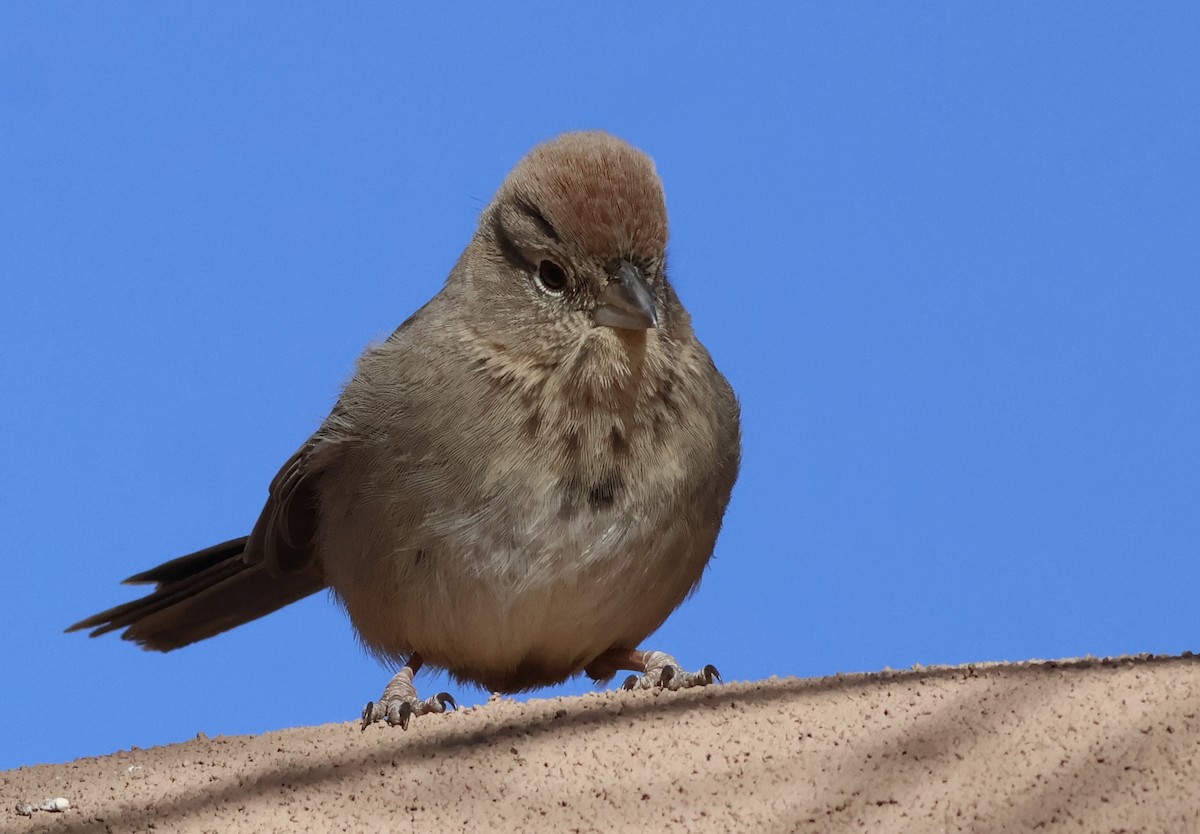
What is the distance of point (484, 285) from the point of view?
225 inches

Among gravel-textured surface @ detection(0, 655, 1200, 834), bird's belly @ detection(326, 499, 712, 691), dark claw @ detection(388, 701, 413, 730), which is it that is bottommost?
gravel-textured surface @ detection(0, 655, 1200, 834)

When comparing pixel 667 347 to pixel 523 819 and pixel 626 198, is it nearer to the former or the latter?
pixel 626 198

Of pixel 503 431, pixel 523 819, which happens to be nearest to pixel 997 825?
pixel 523 819

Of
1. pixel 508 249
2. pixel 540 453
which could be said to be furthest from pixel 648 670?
pixel 508 249

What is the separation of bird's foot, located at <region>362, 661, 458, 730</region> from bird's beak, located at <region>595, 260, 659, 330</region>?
4.58 ft

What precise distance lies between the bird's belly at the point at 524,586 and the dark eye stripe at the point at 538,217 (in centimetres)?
100

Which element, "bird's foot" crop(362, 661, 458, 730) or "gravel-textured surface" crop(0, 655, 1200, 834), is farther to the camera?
"bird's foot" crop(362, 661, 458, 730)

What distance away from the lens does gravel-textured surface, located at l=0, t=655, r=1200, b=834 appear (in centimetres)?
381

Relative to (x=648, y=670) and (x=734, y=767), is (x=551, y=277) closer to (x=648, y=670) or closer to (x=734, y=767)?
(x=648, y=670)

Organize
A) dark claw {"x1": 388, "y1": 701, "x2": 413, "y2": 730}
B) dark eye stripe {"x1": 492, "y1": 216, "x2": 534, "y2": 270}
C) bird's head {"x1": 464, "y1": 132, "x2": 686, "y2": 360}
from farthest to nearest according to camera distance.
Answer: dark eye stripe {"x1": 492, "y1": 216, "x2": 534, "y2": 270} < bird's head {"x1": 464, "y1": 132, "x2": 686, "y2": 360} < dark claw {"x1": 388, "y1": 701, "x2": 413, "y2": 730}

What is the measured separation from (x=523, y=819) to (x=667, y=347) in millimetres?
Result: 2048

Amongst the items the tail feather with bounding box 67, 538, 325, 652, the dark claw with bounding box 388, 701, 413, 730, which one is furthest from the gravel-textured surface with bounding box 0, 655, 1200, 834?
the tail feather with bounding box 67, 538, 325, 652

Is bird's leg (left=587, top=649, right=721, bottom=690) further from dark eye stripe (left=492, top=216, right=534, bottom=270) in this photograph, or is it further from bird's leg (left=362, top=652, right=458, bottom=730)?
dark eye stripe (left=492, top=216, right=534, bottom=270)

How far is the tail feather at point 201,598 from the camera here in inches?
269
